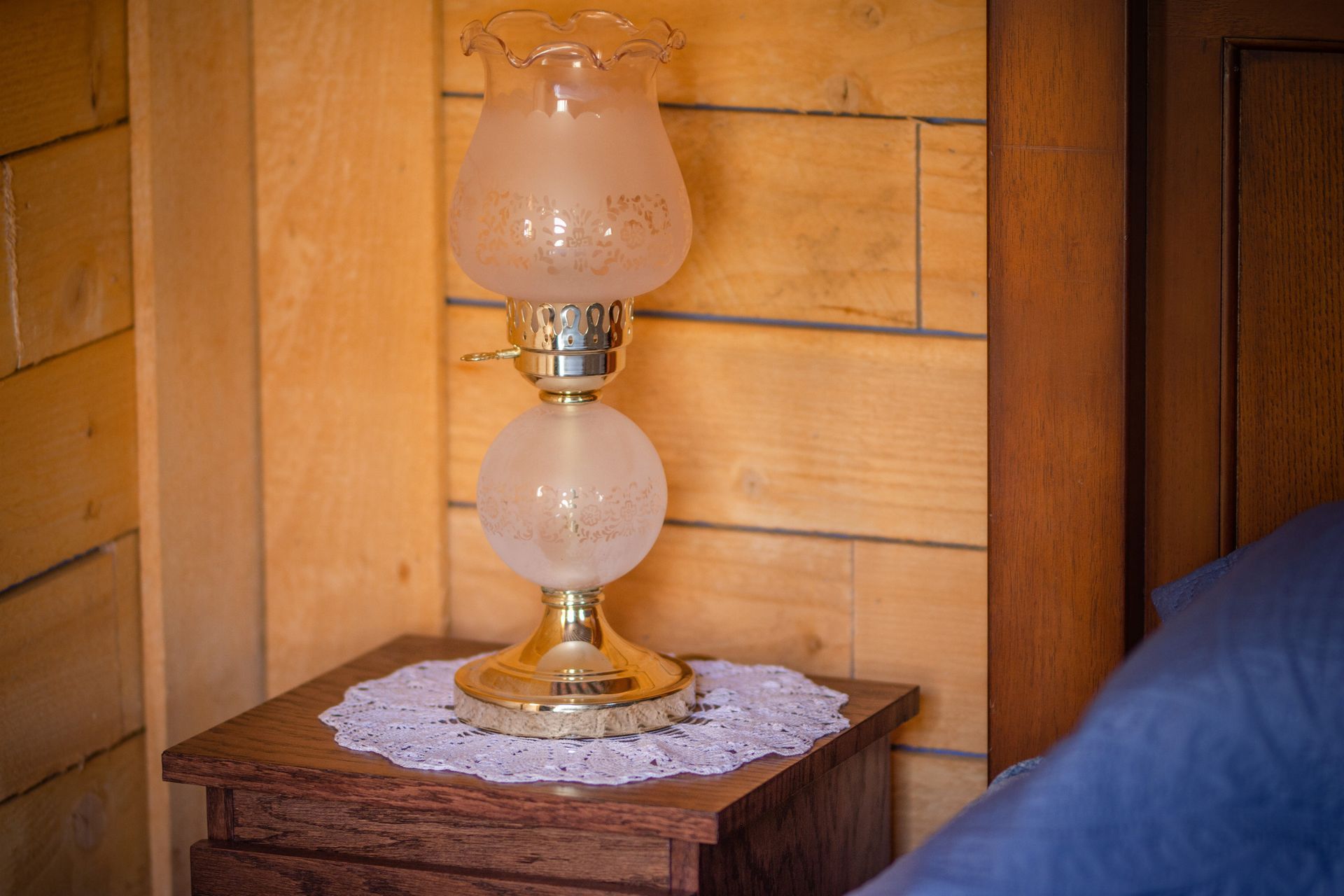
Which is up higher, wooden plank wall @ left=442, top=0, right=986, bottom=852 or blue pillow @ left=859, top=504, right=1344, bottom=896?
wooden plank wall @ left=442, top=0, right=986, bottom=852

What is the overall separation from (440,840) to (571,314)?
0.39 m

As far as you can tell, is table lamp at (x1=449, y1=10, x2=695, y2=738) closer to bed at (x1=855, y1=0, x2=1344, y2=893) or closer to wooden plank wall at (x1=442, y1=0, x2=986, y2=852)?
wooden plank wall at (x1=442, y1=0, x2=986, y2=852)

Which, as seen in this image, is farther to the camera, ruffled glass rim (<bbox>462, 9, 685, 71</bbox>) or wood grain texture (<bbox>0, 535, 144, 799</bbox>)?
wood grain texture (<bbox>0, 535, 144, 799</bbox>)

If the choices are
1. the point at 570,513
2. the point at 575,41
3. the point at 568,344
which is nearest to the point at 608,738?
the point at 570,513

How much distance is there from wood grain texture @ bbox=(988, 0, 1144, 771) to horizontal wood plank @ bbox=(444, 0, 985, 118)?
0.05 meters

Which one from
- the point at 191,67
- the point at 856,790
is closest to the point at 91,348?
the point at 191,67

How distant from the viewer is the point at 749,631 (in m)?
1.32

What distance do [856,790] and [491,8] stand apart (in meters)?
0.76

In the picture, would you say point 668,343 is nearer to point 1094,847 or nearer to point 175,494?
point 175,494

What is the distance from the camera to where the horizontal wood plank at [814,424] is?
124cm

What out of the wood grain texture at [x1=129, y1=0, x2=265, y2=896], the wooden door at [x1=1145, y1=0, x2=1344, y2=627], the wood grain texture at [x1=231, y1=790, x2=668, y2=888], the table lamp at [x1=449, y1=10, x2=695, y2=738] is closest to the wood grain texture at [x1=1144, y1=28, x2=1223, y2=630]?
the wooden door at [x1=1145, y1=0, x2=1344, y2=627]

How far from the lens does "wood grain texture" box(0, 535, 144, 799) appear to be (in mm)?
1194

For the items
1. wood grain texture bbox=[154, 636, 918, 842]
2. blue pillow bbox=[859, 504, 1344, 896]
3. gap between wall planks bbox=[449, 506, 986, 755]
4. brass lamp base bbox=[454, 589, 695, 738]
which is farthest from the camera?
gap between wall planks bbox=[449, 506, 986, 755]

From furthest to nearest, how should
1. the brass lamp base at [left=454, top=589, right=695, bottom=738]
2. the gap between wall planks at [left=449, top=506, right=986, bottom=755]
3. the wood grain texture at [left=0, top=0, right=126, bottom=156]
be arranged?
1. the gap between wall planks at [left=449, top=506, right=986, bottom=755]
2. the wood grain texture at [left=0, top=0, right=126, bottom=156]
3. the brass lamp base at [left=454, top=589, right=695, bottom=738]
